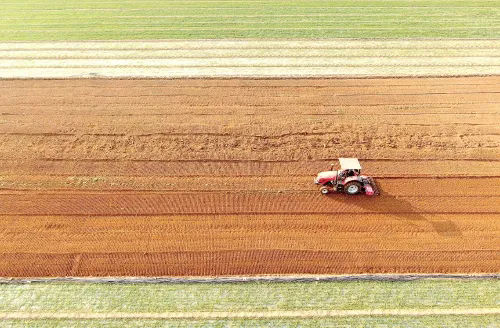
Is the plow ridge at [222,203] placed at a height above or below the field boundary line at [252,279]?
above

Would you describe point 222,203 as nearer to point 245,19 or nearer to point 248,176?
point 248,176

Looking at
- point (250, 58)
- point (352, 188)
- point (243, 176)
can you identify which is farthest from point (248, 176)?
point (250, 58)

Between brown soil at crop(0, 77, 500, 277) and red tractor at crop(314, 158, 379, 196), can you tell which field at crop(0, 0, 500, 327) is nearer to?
brown soil at crop(0, 77, 500, 277)

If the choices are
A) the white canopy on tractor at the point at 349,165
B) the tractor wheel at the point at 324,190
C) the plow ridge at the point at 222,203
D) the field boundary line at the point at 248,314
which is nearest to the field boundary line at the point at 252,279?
the field boundary line at the point at 248,314

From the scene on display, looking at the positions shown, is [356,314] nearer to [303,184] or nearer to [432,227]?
[432,227]

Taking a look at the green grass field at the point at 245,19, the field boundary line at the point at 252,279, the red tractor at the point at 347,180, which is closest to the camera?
the field boundary line at the point at 252,279

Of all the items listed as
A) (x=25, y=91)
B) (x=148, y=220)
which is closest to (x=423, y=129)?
(x=148, y=220)

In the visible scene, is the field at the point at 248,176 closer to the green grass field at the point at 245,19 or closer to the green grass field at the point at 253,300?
the green grass field at the point at 253,300
